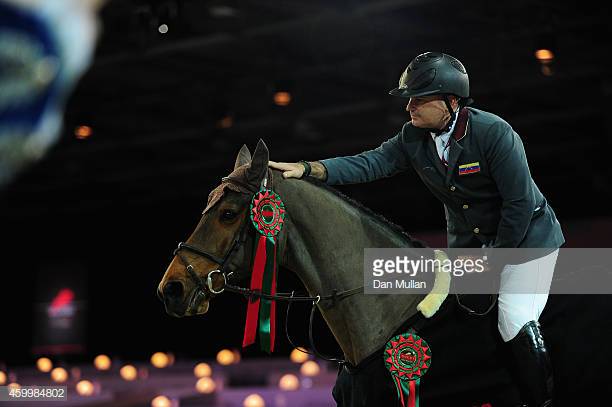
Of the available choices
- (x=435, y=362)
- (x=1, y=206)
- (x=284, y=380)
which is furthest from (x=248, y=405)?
(x=1, y=206)

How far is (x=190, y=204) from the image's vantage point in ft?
53.4

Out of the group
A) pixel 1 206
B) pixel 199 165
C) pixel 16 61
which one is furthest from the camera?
pixel 1 206

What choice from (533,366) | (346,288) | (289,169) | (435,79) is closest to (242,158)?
(289,169)

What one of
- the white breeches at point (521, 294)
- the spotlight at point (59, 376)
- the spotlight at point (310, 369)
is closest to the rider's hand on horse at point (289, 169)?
the white breeches at point (521, 294)

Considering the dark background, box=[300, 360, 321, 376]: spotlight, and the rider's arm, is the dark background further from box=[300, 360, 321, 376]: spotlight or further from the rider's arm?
the rider's arm

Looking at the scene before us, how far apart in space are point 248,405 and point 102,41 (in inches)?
212

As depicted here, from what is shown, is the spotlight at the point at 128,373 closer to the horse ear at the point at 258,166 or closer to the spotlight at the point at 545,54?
the spotlight at the point at 545,54

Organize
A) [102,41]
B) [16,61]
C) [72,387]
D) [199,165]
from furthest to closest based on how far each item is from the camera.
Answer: [199,165] < [102,41] < [72,387] < [16,61]

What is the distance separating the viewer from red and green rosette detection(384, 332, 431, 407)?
270 cm

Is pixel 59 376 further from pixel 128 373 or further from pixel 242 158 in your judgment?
pixel 242 158

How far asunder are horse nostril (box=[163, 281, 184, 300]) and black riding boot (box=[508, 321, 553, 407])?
970 mm

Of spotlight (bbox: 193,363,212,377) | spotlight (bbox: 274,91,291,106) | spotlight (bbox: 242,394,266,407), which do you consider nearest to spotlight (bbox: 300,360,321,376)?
spotlight (bbox: 193,363,212,377)

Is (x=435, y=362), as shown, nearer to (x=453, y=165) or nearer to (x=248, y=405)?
(x=453, y=165)

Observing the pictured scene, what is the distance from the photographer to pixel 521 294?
2.70 meters
